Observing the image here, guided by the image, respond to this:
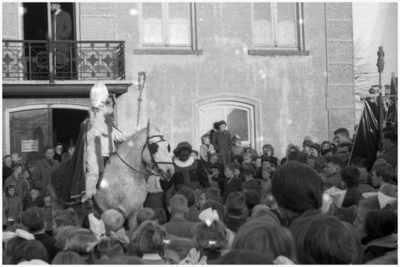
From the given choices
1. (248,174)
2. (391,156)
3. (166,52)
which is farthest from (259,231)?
(166,52)

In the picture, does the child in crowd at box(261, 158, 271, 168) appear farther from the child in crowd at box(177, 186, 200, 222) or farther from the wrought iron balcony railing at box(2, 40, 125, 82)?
the wrought iron balcony railing at box(2, 40, 125, 82)

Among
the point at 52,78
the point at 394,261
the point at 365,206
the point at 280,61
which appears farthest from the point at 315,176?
the point at 280,61

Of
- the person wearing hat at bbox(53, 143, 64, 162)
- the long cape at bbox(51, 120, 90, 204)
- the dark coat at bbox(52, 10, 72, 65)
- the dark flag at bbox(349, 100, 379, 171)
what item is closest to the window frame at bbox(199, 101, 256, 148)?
the dark coat at bbox(52, 10, 72, 65)

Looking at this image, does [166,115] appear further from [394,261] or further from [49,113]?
[394,261]

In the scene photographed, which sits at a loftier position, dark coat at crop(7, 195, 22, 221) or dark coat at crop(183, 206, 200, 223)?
dark coat at crop(183, 206, 200, 223)

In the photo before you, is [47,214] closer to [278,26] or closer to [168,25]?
[168,25]

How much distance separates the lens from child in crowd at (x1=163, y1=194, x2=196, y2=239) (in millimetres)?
6926

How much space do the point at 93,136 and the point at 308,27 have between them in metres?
9.64

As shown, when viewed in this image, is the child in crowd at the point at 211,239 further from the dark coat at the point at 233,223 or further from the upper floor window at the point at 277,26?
the upper floor window at the point at 277,26

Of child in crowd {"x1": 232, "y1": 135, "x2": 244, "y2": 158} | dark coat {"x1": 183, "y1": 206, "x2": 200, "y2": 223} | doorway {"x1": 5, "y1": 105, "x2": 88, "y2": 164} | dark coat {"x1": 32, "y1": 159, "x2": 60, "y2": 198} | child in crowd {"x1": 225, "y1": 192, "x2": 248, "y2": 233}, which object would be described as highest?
doorway {"x1": 5, "y1": 105, "x2": 88, "y2": 164}

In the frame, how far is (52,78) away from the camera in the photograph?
675 inches

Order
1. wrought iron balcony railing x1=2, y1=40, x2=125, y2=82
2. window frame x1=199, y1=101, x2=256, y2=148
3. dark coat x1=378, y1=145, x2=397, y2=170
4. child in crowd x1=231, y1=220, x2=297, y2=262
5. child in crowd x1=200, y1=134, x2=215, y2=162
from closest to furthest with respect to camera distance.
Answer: child in crowd x1=231, y1=220, x2=297, y2=262
dark coat x1=378, y1=145, x2=397, y2=170
child in crowd x1=200, y1=134, x2=215, y2=162
wrought iron balcony railing x1=2, y1=40, x2=125, y2=82
window frame x1=199, y1=101, x2=256, y2=148

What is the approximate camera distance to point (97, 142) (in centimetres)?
1055

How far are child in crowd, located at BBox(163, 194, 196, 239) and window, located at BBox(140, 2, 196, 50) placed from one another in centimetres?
1116
